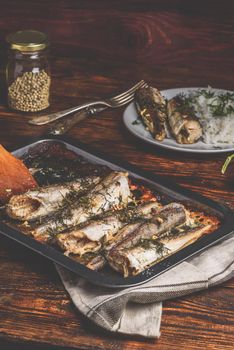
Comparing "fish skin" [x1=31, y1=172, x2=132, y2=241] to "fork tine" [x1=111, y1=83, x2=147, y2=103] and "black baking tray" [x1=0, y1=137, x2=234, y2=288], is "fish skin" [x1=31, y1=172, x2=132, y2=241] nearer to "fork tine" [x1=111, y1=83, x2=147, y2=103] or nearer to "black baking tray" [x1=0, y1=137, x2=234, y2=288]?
"black baking tray" [x1=0, y1=137, x2=234, y2=288]

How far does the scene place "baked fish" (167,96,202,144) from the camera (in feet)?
8.13

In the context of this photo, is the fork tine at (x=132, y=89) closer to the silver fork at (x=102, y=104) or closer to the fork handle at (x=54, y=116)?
the silver fork at (x=102, y=104)

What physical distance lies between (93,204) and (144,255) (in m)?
0.29

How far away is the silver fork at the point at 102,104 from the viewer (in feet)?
8.62

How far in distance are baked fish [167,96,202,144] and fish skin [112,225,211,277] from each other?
0.73 m

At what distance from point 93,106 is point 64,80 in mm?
280

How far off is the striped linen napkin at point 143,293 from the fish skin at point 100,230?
63 mm

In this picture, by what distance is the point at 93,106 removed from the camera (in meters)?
2.81

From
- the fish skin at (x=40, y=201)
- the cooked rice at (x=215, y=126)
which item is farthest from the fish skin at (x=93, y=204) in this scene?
the cooked rice at (x=215, y=126)

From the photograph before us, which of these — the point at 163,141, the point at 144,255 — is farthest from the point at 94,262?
the point at 163,141

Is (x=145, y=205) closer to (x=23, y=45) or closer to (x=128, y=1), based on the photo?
(x=23, y=45)

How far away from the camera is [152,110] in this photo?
103 inches

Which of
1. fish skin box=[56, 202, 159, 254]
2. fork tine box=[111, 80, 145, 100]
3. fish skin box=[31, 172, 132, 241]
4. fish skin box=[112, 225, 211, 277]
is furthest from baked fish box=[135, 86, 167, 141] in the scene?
fish skin box=[112, 225, 211, 277]

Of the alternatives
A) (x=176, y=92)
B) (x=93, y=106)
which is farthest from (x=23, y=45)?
(x=176, y=92)
